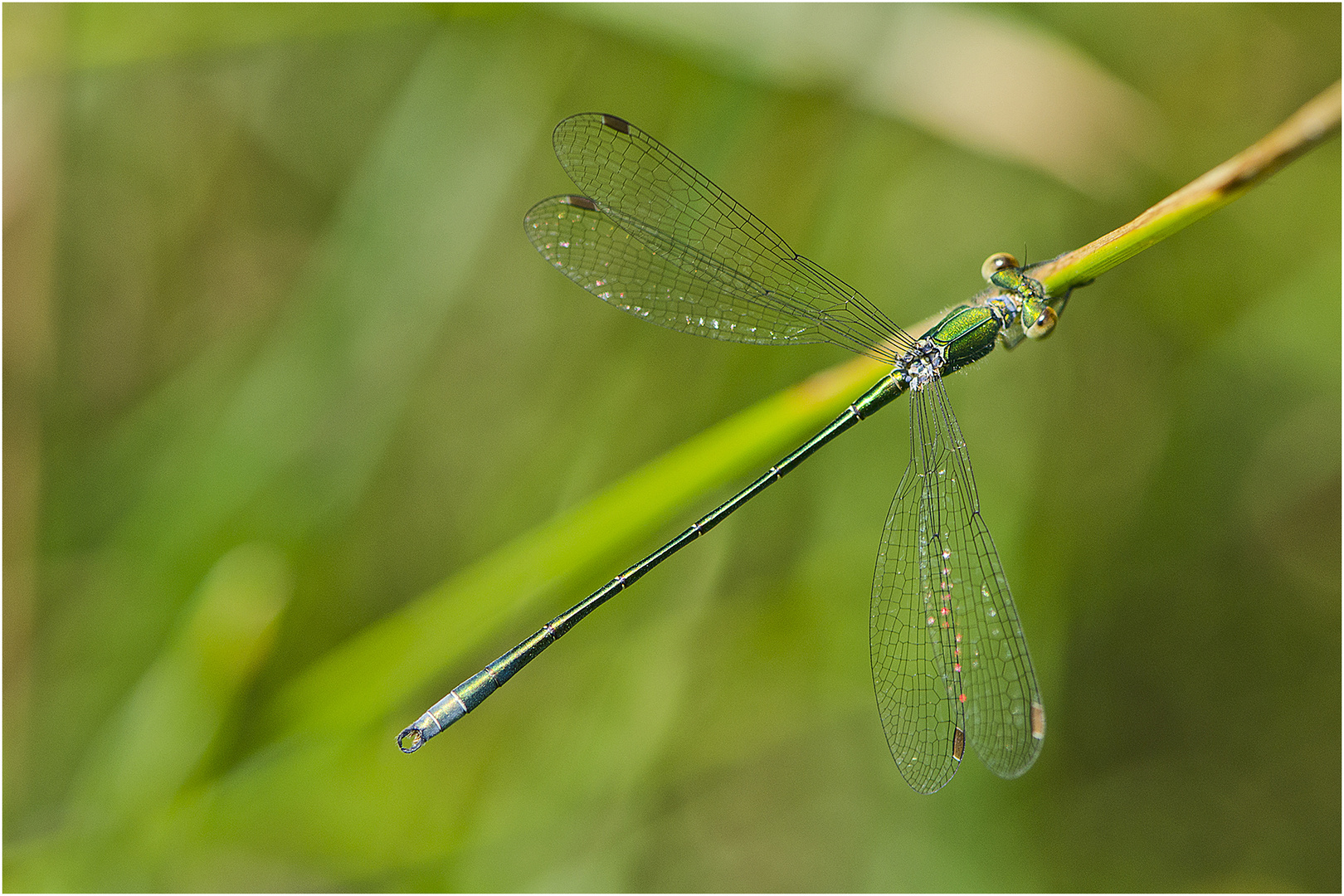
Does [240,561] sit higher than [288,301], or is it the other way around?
[288,301]

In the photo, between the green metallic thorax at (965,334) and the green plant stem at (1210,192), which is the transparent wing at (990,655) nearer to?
the green metallic thorax at (965,334)

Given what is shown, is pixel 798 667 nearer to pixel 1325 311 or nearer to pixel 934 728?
pixel 934 728

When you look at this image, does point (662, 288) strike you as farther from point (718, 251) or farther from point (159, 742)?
point (159, 742)

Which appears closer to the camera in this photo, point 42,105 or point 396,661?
point 396,661

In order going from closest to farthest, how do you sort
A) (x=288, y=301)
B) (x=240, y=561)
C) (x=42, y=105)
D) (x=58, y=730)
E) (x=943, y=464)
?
(x=943, y=464) → (x=240, y=561) → (x=58, y=730) → (x=42, y=105) → (x=288, y=301)

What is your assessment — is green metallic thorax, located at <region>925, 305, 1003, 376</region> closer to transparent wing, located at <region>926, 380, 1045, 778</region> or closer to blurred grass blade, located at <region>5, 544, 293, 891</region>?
transparent wing, located at <region>926, 380, 1045, 778</region>

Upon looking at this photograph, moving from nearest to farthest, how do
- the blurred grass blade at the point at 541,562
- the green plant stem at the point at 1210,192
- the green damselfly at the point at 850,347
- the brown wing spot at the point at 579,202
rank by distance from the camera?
the green plant stem at the point at 1210,192 < the blurred grass blade at the point at 541,562 < the green damselfly at the point at 850,347 < the brown wing spot at the point at 579,202

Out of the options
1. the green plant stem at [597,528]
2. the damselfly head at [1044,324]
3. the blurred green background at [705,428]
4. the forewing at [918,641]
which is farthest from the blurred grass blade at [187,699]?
the damselfly head at [1044,324]

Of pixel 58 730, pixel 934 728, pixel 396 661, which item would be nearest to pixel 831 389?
pixel 934 728
